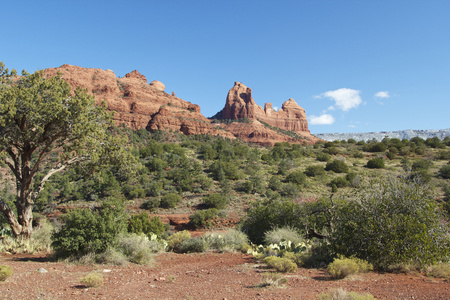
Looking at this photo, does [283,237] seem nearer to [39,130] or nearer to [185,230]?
[185,230]

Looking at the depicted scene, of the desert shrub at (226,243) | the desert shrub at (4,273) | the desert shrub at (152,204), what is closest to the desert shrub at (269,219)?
the desert shrub at (226,243)

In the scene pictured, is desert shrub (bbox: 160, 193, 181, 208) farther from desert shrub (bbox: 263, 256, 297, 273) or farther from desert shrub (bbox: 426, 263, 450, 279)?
desert shrub (bbox: 426, 263, 450, 279)

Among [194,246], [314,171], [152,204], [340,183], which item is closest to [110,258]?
[194,246]

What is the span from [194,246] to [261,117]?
132 m

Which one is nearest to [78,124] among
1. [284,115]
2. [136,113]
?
[136,113]

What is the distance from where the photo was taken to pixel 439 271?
22.4 feet

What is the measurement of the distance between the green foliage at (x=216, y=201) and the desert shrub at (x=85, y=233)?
54.5 ft

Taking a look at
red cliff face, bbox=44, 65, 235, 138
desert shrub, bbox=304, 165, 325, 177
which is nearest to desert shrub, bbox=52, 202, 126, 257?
desert shrub, bbox=304, 165, 325, 177

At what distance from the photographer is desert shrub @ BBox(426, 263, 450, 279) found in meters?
6.75

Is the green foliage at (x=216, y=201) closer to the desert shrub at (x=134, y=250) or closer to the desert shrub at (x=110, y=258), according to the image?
the desert shrub at (x=134, y=250)

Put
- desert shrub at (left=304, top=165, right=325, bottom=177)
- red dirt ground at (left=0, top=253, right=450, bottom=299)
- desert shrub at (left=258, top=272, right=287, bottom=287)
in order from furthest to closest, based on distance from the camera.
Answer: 1. desert shrub at (left=304, top=165, right=325, bottom=177)
2. desert shrub at (left=258, top=272, right=287, bottom=287)
3. red dirt ground at (left=0, top=253, right=450, bottom=299)

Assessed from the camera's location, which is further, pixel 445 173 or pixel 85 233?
pixel 445 173

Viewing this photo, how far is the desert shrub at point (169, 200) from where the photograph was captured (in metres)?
25.5

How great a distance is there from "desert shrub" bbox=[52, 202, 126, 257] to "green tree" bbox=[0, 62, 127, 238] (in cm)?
225
